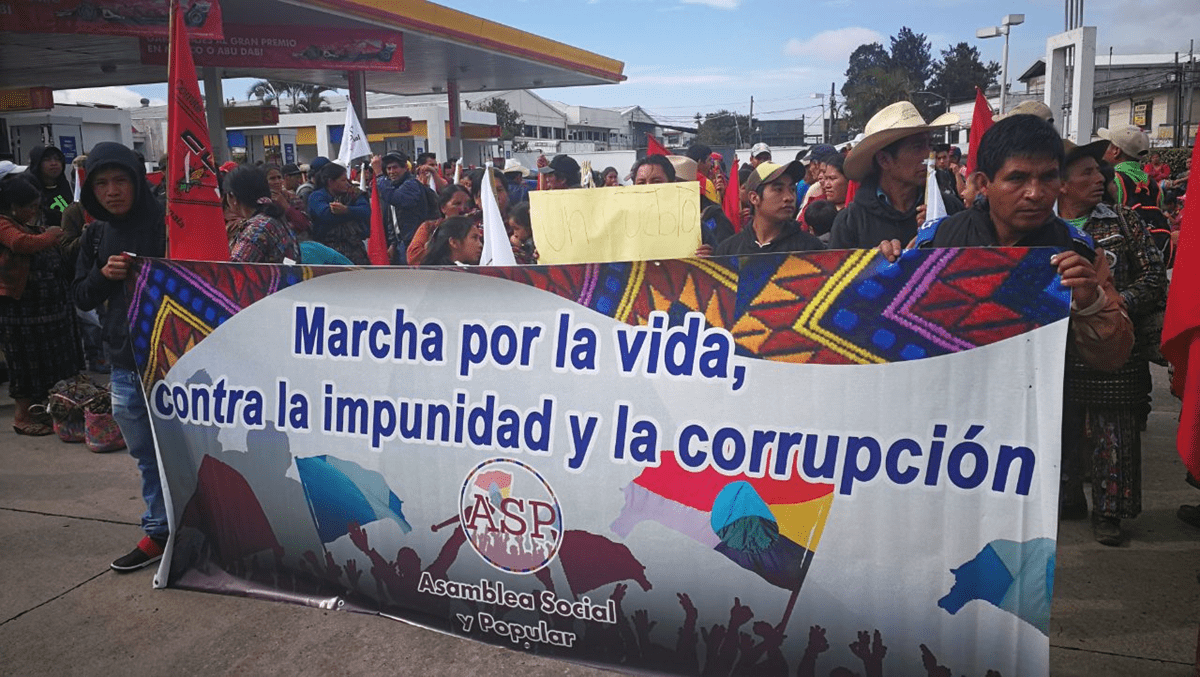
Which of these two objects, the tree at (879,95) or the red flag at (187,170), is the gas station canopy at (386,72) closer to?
the red flag at (187,170)

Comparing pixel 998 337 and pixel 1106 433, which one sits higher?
pixel 998 337

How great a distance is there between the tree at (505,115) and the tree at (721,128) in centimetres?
2392

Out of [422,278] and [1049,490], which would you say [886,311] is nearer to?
[1049,490]

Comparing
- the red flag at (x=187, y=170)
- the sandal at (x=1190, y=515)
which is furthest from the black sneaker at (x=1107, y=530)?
the red flag at (x=187, y=170)

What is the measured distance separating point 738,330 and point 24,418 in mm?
6220

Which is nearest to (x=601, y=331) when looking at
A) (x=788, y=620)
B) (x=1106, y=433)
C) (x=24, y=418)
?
(x=788, y=620)

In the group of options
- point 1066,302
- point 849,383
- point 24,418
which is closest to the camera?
point 1066,302

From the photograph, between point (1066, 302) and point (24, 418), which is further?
point (24, 418)

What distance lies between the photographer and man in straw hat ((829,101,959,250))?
3852 mm

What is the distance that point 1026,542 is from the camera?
2.35 m

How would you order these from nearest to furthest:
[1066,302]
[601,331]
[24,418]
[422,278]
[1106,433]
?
[1066,302], [601,331], [422,278], [1106,433], [24,418]

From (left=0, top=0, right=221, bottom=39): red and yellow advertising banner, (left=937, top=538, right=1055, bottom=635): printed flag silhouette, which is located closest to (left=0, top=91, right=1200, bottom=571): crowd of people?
(left=937, top=538, right=1055, bottom=635): printed flag silhouette

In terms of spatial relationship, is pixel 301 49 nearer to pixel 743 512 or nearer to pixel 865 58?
pixel 743 512

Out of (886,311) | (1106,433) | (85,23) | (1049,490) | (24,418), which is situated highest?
(85,23)
